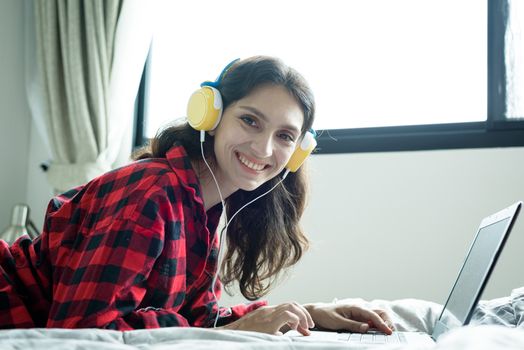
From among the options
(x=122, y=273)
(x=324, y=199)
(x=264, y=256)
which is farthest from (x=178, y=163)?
(x=324, y=199)

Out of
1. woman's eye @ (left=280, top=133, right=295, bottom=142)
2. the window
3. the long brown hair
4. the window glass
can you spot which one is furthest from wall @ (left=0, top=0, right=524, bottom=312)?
woman's eye @ (left=280, top=133, right=295, bottom=142)

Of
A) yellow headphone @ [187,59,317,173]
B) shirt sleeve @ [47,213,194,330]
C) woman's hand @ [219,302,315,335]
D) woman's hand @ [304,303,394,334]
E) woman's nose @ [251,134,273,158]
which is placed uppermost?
yellow headphone @ [187,59,317,173]

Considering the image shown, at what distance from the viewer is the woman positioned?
1035mm

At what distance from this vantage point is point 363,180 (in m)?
2.35

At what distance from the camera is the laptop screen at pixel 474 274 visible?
867 mm

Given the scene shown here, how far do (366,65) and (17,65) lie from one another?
1.64 m

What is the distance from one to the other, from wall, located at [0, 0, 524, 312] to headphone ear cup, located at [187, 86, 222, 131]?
109 cm

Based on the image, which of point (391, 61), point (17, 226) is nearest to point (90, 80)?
point (17, 226)

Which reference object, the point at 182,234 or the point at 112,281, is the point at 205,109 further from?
the point at 112,281

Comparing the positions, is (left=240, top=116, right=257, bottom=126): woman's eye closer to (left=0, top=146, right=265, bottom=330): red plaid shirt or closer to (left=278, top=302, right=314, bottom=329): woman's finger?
(left=0, top=146, right=265, bottom=330): red plaid shirt

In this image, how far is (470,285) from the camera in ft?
3.13

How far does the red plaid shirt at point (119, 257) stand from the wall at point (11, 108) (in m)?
1.76

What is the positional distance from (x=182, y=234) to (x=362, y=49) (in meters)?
1.58

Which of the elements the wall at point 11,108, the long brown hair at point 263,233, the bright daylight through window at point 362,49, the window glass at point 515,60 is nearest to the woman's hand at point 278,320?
the long brown hair at point 263,233
